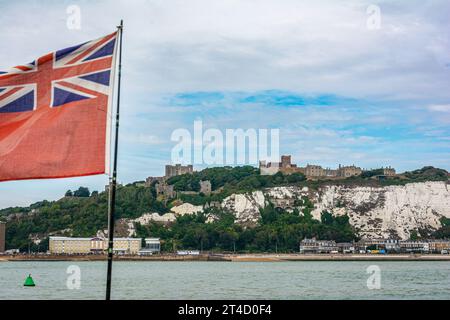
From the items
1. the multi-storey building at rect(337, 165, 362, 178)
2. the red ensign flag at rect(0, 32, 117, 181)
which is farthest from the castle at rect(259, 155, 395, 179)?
the red ensign flag at rect(0, 32, 117, 181)

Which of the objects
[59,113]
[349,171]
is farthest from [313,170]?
[59,113]

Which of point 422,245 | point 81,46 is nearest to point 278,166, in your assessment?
point 422,245

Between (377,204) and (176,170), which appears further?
(176,170)

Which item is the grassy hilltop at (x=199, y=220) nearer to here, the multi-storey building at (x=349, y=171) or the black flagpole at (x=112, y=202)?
the multi-storey building at (x=349, y=171)

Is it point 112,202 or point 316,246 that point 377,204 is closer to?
point 316,246

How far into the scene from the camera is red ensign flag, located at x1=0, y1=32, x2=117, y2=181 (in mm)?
7758

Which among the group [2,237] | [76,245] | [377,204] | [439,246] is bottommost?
[76,245]

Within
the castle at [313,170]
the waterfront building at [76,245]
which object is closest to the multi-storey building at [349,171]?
the castle at [313,170]

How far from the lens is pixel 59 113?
26.1 feet

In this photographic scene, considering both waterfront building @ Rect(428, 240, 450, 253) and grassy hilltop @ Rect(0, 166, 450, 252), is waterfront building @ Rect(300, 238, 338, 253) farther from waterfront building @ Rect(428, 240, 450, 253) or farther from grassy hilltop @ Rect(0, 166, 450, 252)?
waterfront building @ Rect(428, 240, 450, 253)

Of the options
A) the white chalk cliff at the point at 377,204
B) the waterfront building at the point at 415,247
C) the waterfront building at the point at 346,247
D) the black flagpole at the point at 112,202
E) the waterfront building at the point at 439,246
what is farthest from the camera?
the white chalk cliff at the point at 377,204

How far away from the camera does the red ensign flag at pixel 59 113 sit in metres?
7.76
